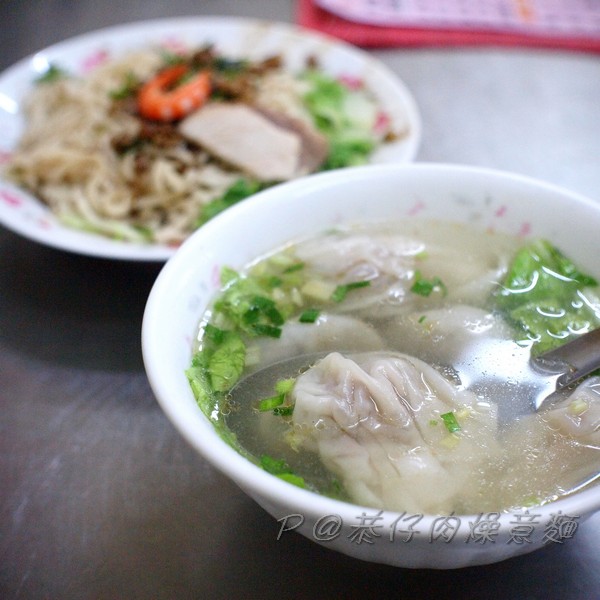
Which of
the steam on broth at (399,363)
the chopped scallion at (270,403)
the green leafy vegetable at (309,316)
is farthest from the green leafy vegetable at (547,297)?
the chopped scallion at (270,403)

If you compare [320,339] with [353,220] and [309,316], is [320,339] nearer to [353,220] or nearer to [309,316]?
[309,316]

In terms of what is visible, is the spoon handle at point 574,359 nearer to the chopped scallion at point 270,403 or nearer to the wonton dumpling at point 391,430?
the wonton dumpling at point 391,430

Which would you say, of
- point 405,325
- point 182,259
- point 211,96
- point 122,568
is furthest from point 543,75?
point 122,568

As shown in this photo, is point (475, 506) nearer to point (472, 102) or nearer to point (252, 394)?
point (252, 394)

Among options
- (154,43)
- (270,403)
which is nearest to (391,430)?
(270,403)

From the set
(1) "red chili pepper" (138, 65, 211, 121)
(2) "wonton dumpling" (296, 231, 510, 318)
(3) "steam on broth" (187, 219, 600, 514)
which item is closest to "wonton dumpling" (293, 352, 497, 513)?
(3) "steam on broth" (187, 219, 600, 514)

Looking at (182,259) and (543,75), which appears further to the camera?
(543,75)

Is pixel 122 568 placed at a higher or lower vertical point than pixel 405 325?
lower
